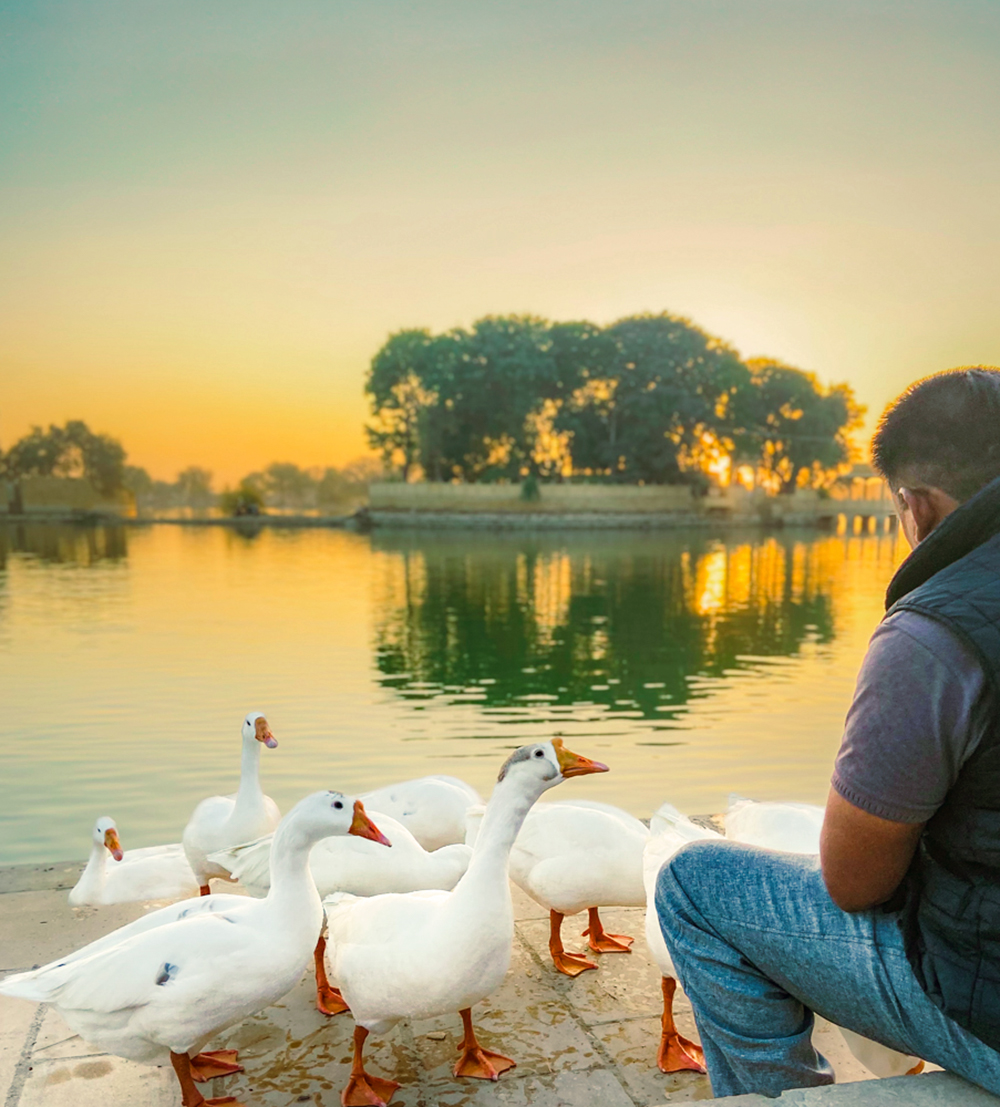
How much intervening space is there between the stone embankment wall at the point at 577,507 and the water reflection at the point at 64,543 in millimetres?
17908

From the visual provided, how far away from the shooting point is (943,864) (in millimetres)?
2066

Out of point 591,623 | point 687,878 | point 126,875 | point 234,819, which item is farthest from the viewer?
point 591,623

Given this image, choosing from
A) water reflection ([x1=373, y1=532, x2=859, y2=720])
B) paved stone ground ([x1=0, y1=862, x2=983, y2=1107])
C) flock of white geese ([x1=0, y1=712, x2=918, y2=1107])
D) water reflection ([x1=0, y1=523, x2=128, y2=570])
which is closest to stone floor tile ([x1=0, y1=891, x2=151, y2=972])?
paved stone ground ([x1=0, y1=862, x2=983, y2=1107])

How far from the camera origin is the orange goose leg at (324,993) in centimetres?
397

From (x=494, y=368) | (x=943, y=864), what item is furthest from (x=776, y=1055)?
(x=494, y=368)

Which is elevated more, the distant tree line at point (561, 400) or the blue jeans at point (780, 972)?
the distant tree line at point (561, 400)

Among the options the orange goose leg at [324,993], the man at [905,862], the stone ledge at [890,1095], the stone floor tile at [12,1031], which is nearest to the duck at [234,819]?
the orange goose leg at [324,993]

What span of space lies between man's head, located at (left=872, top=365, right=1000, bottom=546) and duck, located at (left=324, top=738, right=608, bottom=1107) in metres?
1.61

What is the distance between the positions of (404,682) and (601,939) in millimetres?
10777

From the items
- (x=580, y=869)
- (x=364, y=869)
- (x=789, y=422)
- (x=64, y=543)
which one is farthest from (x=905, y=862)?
(x=789, y=422)

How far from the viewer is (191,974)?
3182mm

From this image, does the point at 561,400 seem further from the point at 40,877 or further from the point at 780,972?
the point at 780,972

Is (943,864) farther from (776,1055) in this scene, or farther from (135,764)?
(135,764)

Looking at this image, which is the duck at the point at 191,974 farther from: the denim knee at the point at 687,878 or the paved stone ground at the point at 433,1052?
the denim knee at the point at 687,878
